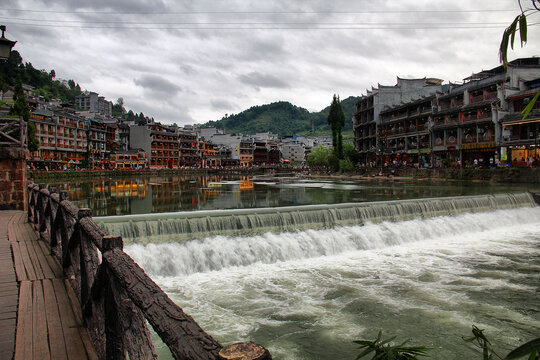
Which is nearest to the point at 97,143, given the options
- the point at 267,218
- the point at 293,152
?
the point at 267,218

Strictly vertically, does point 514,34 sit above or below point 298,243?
above

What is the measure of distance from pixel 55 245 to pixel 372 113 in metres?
80.0

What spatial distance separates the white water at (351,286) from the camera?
7930 millimetres

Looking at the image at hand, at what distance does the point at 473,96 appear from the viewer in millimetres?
55875

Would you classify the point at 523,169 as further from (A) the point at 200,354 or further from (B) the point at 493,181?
(A) the point at 200,354

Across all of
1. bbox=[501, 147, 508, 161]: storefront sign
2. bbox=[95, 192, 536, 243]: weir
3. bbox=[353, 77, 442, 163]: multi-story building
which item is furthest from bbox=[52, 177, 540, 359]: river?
bbox=[353, 77, 442, 163]: multi-story building

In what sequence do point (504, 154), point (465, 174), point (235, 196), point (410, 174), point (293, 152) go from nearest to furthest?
point (235, 196), point (465, 174), point (504, 154), point (410, 174), point (293, 152)

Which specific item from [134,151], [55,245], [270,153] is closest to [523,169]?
[55,245]

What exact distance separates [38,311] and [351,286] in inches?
327

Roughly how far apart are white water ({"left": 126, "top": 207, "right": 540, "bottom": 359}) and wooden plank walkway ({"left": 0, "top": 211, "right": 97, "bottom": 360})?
3457 millimetres

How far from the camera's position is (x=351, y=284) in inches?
440

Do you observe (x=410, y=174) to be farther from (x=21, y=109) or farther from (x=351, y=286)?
(x=21, y=109)

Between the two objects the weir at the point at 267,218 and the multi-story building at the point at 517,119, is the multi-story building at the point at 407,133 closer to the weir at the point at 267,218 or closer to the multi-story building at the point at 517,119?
the multi-story building at the point at 517,119

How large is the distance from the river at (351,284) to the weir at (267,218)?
0.29m
